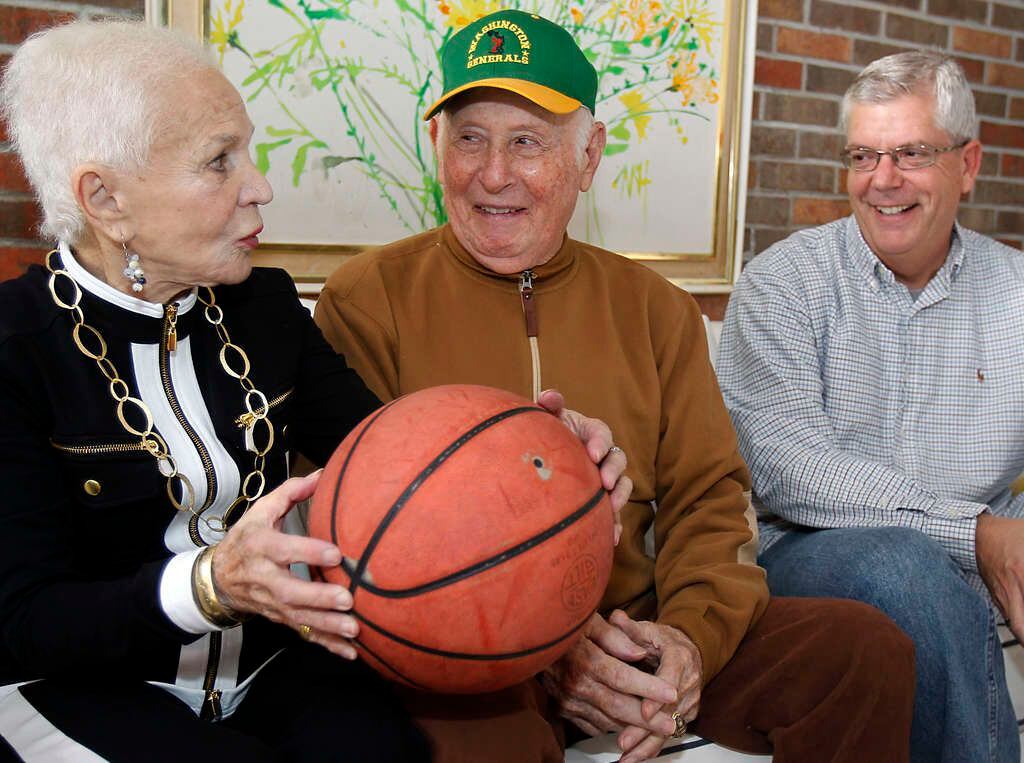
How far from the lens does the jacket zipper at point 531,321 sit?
171 cm

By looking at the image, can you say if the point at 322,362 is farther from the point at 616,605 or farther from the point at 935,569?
the point at 935,569

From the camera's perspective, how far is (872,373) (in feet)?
6.97

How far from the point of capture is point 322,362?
5.02 feet

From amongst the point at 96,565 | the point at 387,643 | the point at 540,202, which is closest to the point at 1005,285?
the point at 540,202

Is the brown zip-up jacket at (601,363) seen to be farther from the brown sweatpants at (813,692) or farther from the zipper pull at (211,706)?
the zipper pull at (211,706)

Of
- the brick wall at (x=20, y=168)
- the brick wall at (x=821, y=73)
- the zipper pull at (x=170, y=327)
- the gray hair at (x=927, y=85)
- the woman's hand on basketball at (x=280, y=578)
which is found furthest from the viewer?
the brick wall at (x=821, y=73)

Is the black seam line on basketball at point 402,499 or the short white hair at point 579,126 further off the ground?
the short white hair at point 579,126

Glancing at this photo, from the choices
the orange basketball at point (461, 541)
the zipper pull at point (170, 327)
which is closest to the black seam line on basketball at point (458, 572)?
the orange basketball at point (461, 541)

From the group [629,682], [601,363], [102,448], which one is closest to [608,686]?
[629,682]

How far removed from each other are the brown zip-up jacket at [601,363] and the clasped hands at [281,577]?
609mm

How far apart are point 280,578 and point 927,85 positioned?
1.90m

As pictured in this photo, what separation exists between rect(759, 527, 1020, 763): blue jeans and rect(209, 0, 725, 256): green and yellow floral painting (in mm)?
1326

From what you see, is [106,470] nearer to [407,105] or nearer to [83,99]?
[83,99]

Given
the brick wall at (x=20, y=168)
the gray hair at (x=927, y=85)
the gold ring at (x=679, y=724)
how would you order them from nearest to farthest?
the gold ring at (x=679, y=724)
the brick wall at (x=20, y=168)
the gray hair at (x=927, y=85)
